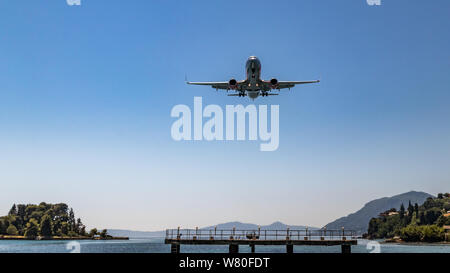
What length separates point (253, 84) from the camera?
60875 mm

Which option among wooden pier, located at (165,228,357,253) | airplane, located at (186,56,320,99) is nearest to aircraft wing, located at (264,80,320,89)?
airplane, located at (186,56,320,99)

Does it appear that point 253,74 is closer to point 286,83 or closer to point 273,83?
point 273,83

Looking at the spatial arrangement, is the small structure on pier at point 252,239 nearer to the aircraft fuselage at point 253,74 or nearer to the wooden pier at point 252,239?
the wooden pier at point 252,239

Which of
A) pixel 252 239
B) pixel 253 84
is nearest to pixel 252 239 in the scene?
pixel 252 239

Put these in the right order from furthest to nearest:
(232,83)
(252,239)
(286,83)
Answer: (286,83), (232,83), (252,239)

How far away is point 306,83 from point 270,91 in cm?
603

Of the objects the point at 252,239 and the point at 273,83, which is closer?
the point at 252,239

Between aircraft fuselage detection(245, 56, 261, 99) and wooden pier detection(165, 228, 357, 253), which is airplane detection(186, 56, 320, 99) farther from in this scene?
wooden pier detection(165, 228, 357, 253)

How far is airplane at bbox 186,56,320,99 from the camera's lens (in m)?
58.9

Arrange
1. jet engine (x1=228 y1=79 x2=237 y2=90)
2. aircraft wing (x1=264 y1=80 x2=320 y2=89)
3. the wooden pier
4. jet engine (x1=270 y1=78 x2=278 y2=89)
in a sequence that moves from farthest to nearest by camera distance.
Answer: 1. aircraft wing (x1=264 y1=80 x2=320 y2=89)
2. jet engine (x1=228 y1=79 x2=237 y2=90)
3. jet engine (x1=270 y1=78 x2=278 y2=89)
4. the wooden pier
